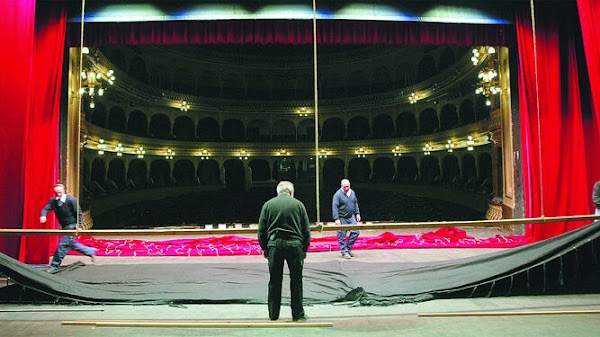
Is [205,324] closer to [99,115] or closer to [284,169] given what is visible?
[99,115]

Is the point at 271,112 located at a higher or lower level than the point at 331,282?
higher

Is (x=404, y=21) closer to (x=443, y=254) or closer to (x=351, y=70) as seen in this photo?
(x=443, y=254)

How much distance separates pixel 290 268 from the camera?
14.5 ft

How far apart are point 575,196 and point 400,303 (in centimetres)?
577

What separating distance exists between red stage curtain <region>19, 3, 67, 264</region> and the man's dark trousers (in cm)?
583

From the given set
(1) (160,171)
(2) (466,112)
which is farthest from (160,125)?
(2) (466,112)

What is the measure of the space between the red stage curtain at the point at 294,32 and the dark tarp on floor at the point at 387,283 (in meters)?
5.72

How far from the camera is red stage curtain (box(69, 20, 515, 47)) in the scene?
9352 mm

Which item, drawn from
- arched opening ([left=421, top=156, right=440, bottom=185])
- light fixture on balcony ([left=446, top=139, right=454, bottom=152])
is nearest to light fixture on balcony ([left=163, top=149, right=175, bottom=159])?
arched opening ([left=421, top=156, right=440, bottom=185])

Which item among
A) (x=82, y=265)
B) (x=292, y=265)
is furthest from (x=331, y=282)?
(x=82, y=265)

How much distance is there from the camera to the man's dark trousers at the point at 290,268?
436cm

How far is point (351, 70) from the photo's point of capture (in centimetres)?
3003

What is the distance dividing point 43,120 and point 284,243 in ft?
21.5

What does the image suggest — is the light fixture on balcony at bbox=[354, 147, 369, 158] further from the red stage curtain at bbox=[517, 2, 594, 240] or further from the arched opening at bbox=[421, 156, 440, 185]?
the red stage curtain at bbox=[517, 2, 594, 240]
